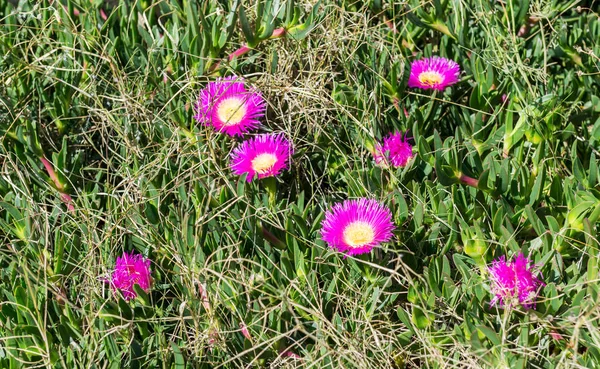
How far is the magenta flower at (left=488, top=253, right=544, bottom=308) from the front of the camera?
3.82 ft

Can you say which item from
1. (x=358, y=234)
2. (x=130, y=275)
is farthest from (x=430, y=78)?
(x=130, y=275)

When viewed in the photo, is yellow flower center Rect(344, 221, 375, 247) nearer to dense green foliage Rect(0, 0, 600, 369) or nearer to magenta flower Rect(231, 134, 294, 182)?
dense green foliage Rect(0, 0, 600, 369)

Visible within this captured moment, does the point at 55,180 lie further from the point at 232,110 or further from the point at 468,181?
the point at 468,181

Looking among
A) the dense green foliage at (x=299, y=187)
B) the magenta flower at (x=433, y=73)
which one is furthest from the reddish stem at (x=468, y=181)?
the magenta flower at (x=433, y=73)

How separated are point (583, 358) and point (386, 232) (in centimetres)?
32

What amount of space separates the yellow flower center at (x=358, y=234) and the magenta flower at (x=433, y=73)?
377mm

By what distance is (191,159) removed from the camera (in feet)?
4.77

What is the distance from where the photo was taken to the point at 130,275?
4.18 feet

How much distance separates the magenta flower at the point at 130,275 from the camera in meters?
1.26

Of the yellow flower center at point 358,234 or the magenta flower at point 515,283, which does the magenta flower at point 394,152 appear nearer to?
the yellow flower center at point 358,234

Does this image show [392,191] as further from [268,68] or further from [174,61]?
[174,61]

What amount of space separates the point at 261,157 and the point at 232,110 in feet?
0.36

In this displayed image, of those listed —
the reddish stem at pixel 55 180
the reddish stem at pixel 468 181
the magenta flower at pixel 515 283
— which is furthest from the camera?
the reddish stem at pixel 55 180

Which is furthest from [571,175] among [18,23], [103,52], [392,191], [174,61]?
[18,23]
